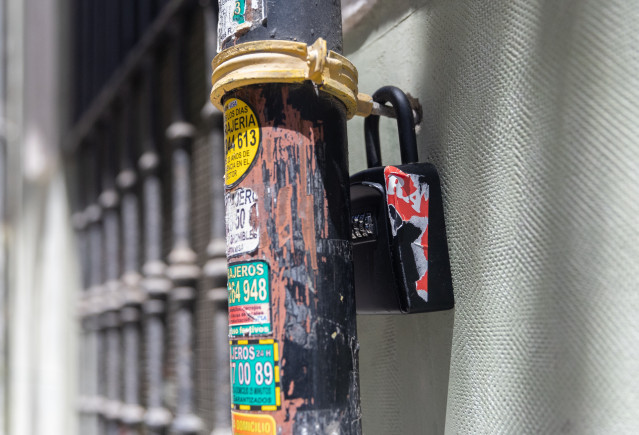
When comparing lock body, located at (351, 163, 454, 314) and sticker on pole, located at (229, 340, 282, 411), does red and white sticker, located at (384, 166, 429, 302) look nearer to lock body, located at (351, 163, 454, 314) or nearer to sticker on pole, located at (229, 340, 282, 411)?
lock body, located at (351, 163, 454, 314)

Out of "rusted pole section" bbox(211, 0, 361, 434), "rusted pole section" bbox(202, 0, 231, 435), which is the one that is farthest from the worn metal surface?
"rusted pole section" bbox(202, 0, 231, 435)

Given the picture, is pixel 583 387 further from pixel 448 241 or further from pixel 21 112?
pixel 21 112

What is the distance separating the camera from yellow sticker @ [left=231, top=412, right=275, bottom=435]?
3.71 ft

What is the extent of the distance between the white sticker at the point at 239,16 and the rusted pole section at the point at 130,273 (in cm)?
280

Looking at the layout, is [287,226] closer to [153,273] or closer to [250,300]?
[250,300]

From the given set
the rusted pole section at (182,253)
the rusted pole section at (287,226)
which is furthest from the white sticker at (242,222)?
the rusted pole section at (182,253)

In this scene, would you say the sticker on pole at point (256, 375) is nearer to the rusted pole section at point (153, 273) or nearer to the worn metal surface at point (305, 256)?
the worn metal surface at point (305, 256)

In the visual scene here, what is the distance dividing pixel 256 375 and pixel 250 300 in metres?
0.12

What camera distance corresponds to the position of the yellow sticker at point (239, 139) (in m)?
1.20

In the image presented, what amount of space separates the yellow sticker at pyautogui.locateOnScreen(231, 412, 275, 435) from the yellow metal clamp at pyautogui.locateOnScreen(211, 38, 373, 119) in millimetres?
542

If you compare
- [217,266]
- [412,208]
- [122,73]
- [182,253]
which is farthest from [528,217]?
[122,73]

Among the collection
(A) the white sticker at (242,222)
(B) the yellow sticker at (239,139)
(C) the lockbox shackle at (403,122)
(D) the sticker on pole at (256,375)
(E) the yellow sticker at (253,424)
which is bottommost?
(E) the yellow sticker at (253,424)

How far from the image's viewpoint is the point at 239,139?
1.23 m

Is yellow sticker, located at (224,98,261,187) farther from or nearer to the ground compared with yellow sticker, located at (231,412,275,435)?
farther from the ground
